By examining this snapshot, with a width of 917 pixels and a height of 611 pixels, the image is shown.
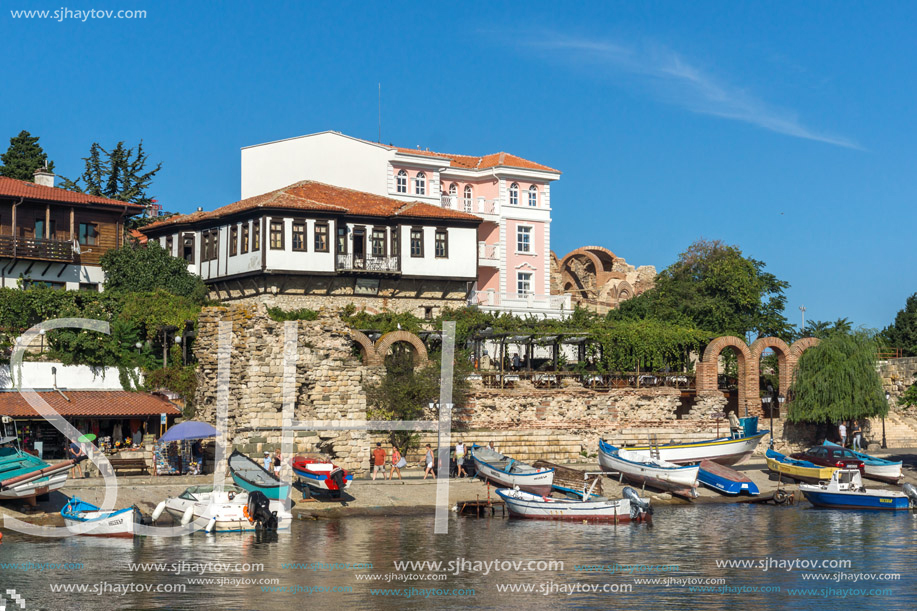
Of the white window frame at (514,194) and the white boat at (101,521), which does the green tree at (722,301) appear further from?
the white boat at (101,521)

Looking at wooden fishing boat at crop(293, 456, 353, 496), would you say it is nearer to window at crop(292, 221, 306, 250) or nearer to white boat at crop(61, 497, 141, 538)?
white boat at crop(61, 497, 141, 538)

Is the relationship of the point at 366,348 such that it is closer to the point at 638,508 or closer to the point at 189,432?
the point at 189,432

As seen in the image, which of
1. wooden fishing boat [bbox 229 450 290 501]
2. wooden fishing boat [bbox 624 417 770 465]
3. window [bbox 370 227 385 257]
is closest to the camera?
wooden fishing boat [bbox 229 450 290 501]

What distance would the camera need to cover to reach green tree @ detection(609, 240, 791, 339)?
196ft

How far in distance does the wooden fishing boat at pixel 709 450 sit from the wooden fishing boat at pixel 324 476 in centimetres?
1202

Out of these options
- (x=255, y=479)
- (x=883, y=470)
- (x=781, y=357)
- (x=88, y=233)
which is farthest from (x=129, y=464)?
(x=781, y=357)

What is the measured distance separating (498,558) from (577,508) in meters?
6.61

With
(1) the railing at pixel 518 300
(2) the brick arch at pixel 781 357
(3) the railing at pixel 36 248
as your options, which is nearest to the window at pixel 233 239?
(3) the railing at pixel 36 248

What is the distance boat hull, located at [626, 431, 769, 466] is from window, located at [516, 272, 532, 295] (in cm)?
2641

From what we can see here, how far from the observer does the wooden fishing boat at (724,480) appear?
115ft

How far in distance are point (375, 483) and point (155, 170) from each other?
37.8m

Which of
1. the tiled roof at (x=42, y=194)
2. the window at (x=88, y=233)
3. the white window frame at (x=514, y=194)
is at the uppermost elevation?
the white window frame at (x=514, y=194)

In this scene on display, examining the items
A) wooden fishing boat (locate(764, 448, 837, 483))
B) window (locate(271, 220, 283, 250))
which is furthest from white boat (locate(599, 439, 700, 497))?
window (locate(271, 220, 283, 250))

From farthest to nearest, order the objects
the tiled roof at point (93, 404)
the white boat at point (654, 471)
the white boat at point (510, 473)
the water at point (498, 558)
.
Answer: the tiled roof at point (93, 404), the white boat at point (654, 471), the white boat at point (510, 473), the water at point (498, 558)
